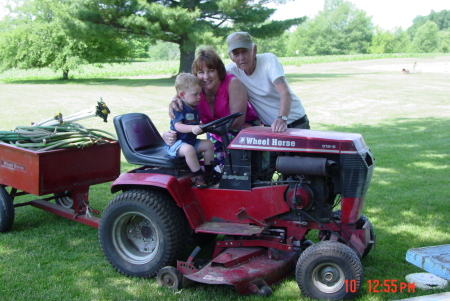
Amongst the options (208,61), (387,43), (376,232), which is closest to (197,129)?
(208,61)

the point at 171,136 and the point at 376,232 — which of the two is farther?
the point at 376,232

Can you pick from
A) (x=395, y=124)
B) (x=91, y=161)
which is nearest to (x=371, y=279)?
(x=91, y=161)

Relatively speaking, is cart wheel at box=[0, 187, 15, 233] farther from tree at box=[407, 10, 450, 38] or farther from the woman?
tree at box=[407, 10, 450, 38]

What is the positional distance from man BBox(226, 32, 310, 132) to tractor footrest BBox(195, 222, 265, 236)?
0.87m

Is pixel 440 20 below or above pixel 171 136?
above

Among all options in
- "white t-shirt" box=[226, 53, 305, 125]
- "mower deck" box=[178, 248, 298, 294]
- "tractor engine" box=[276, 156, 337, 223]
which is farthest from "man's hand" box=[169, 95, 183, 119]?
"mower deck" box=[178, 248, 298, 294]

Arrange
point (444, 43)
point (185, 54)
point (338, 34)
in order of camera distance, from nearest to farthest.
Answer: point (185, 54)
point (338, 34)
point (444, 43)

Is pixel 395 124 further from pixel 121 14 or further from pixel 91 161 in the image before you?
pixel 121 14

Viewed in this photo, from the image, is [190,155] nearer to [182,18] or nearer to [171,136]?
[171,136]

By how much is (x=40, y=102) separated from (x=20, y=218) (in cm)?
1478

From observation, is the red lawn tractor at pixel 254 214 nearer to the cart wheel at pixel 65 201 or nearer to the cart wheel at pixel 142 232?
the cart wheel at pixel 142 232

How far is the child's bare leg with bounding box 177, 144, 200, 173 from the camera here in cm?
398

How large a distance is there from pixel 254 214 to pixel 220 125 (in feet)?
2.48

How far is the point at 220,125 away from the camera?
13.0 feet
